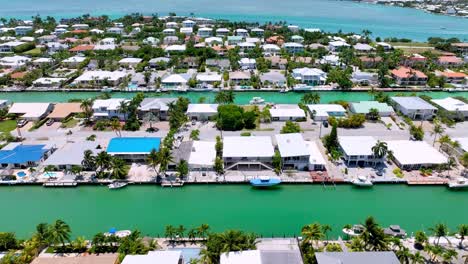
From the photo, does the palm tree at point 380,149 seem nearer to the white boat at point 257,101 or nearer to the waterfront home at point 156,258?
the white boat at point 257,101

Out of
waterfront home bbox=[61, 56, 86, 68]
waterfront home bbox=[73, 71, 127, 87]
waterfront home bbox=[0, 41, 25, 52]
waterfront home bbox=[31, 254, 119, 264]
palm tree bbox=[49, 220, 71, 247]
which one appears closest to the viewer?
waterfront home bbox=[31, 254, 119, 264]

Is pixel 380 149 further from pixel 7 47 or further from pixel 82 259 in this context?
pixel 7 47

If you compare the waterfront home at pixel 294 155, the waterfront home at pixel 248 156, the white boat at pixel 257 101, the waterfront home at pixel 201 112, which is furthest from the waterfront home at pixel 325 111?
the waterfront home at pixel 201 112

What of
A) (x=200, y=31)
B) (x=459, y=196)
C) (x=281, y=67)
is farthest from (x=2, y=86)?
(x=459, y=196)

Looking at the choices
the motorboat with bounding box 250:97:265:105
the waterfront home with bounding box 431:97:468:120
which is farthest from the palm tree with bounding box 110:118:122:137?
the waterfront home with bounding box 431:97:468:120

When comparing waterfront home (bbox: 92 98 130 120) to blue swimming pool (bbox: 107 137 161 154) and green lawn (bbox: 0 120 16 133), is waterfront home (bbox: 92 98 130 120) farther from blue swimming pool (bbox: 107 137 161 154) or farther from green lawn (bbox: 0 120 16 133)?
green lawn (bbox: 0 120 16 133)

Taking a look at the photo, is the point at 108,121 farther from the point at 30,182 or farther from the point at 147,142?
the point at 30,182
